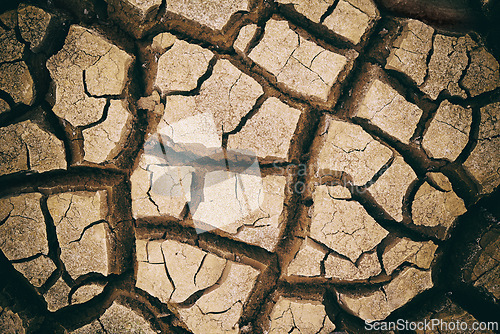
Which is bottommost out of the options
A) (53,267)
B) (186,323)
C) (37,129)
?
(186,323)

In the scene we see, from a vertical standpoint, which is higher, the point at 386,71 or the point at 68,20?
the point at 68,20

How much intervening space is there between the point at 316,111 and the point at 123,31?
3.91ft

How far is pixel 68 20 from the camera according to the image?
1.45 meters

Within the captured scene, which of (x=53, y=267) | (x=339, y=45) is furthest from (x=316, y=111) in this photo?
(x=53, y=267)

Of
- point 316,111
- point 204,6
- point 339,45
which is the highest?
point 204,6

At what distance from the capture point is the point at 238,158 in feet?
4.62

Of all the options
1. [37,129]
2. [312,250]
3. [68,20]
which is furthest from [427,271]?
[68,20]

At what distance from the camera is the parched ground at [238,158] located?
141cm

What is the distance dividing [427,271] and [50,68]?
95.5 inches

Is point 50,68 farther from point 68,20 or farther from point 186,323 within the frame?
point 186,323

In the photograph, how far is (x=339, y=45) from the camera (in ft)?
4.75

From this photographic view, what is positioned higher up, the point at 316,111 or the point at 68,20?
the point at 68,20

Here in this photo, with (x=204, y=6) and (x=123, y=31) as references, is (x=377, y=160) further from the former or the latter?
(x=123, y=31)

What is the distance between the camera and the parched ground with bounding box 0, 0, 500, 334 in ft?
4.64
